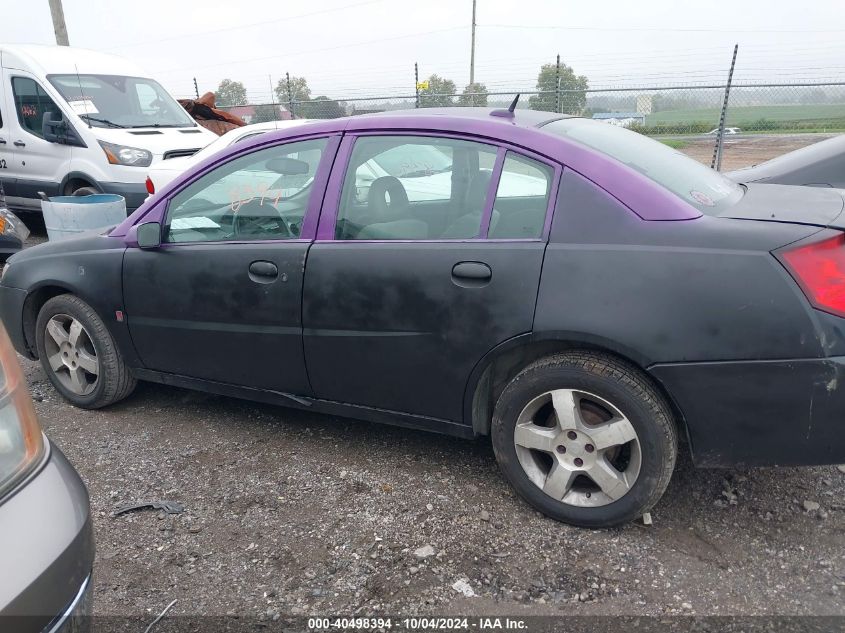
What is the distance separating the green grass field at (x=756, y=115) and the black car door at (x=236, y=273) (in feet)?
35.8

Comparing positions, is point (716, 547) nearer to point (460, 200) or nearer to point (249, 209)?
point (460, 200)

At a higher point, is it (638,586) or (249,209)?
(249,209)

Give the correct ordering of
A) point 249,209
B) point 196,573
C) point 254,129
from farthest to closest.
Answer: point 254,129 → point 249,209 → point 196,573

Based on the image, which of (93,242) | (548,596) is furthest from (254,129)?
(548,596)

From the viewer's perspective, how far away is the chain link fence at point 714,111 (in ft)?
39.1

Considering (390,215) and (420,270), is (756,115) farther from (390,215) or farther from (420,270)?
(420,270)

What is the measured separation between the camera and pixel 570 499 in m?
2.77

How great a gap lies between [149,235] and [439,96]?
11486mm

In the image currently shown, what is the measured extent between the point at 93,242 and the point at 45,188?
5559 mm

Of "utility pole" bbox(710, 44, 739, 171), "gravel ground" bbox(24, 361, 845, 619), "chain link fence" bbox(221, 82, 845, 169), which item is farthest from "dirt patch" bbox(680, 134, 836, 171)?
"gravel ground" bbox(24, 361, 845, 619)

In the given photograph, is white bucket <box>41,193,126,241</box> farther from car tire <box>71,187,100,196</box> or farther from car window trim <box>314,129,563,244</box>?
car window trim <box>314,129,563,244</box>

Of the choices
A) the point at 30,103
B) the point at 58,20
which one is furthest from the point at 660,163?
the point at 58,20

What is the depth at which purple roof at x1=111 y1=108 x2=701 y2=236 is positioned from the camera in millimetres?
2566

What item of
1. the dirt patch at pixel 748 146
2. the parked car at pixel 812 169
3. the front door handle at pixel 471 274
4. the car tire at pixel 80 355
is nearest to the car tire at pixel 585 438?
the front door handle at pixel 471 274
